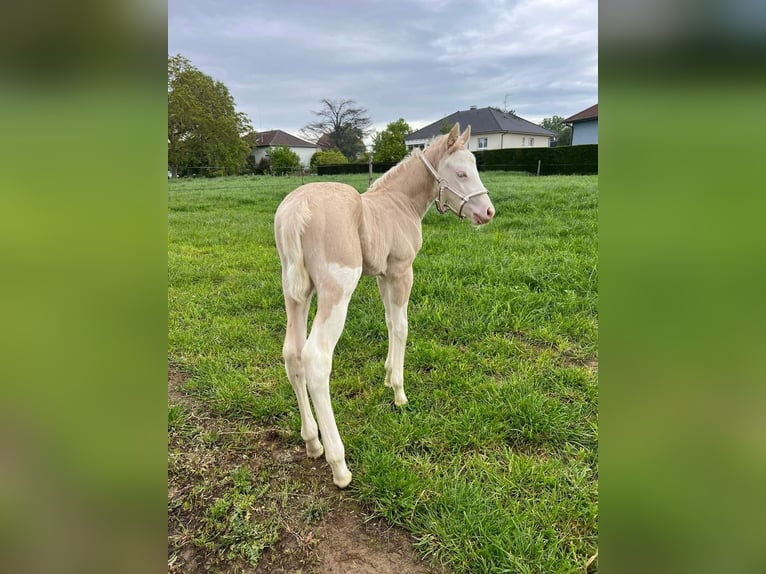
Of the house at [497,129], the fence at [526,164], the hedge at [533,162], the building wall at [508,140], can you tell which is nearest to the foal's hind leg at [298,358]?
the hedge at [533,162]

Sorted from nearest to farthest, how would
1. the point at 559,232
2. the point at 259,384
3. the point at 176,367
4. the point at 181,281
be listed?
the point at 259,384 < the point at 176,367 < the point at 181,281 < the point at 559,232

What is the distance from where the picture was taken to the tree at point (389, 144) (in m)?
18.7

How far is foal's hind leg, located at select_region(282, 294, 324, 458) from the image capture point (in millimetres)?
2412

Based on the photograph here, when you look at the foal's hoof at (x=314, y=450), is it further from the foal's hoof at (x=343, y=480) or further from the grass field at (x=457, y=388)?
the foal's hoof at (x=343, y=480)

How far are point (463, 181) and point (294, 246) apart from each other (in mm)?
1303

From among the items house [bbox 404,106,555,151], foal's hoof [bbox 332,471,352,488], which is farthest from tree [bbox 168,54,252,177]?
house [bbox 404,106,555,151]
